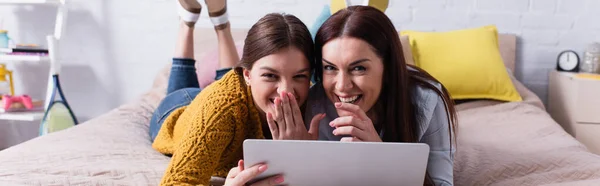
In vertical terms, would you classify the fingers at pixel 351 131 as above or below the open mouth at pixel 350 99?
below

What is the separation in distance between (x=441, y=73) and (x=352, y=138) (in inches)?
52.8

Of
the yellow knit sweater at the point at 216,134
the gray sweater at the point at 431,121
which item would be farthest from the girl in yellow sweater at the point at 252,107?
the gray sweater at the point at 431,121

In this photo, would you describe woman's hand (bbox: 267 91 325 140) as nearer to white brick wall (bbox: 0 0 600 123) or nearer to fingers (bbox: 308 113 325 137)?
fingers (bbox: 308 113 325 137)

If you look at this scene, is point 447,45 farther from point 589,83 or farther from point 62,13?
point 62,13

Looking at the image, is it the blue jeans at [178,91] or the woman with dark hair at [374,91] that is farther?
the blue jeans at [178,91]

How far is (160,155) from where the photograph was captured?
1.65 meters

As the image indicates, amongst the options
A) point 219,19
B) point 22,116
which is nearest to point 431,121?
point 219,19

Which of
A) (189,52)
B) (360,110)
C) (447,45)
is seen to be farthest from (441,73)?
(360,110)

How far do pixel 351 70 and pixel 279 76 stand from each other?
0.14 metres

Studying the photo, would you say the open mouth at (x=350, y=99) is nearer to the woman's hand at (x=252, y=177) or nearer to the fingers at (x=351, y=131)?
the fingers at (x=351, y=131)

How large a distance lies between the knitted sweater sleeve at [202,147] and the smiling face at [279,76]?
0.09 m

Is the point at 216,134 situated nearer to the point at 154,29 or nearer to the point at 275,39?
the point at 275,39

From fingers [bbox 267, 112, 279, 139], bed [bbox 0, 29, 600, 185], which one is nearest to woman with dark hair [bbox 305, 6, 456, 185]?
fingers [bbox 267, 112, 279, 139]

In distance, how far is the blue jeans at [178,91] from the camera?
1.88m
